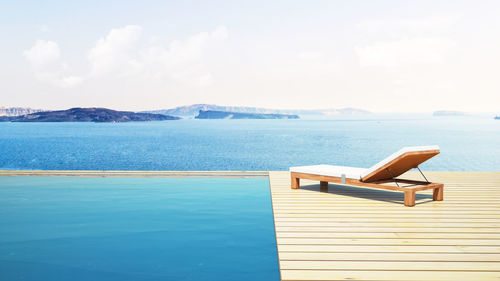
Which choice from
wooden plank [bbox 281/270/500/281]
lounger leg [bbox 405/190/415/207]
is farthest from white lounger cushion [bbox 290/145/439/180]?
wooden plank [bbox 281/270/500/281]

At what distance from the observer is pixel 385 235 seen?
140 inches

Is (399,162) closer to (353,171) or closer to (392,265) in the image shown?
(353,171)

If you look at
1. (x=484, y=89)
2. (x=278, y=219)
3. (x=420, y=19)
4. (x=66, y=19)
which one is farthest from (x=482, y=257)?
(x=484, y=89)

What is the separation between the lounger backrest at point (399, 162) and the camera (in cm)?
476

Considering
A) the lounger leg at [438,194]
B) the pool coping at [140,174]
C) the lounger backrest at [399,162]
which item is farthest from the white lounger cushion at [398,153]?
the pool coping at [140,174]

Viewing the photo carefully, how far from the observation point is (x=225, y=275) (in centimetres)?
366

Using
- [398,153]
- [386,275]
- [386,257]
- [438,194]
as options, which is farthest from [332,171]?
[386,275]

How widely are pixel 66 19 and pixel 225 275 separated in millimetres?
54933

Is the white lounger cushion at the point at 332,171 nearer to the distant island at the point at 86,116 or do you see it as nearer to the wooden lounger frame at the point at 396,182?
the wooden lounger frame at the point at 396,182

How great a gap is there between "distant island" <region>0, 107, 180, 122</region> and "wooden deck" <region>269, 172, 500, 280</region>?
117 metres

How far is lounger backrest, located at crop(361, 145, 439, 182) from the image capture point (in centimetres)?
476

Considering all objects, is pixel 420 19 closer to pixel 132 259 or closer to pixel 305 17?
pixel 305 17

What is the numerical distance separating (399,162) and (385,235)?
1.56 metres

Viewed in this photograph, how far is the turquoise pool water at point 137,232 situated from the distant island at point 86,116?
374 ft
